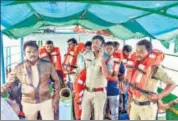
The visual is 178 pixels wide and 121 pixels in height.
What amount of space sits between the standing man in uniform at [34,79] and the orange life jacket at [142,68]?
0.66 m

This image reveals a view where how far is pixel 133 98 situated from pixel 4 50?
123cm

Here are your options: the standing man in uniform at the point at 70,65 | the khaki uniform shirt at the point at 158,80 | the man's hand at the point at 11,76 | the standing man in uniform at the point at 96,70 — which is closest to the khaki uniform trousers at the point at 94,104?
the standing man in uniform at the point at 96,70

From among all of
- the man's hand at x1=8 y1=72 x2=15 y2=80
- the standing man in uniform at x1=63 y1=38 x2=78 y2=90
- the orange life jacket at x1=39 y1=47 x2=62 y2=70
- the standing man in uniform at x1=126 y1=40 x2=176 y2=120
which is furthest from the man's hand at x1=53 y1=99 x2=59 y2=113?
the standing man in uniform at x1=126 y1=40 x2=176 y2=120

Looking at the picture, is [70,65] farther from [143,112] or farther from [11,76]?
[143,112]

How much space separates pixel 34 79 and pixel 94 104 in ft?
1.93

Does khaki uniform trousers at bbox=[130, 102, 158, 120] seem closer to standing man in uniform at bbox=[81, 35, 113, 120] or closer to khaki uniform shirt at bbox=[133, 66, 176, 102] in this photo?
khaki uniform shirt at bbox=[133, 66, 176, 102]

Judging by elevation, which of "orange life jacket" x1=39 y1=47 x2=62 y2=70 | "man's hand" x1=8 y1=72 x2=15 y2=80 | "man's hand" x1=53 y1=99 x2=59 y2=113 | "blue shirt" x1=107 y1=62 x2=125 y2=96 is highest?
"orange life jacket" x1=39 y1=47 x2=62 y2=70

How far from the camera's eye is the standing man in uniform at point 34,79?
3.98m

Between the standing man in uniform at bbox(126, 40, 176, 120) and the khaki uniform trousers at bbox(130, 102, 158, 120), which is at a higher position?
the standing man in uniform at bbox(126, 40, 176, 120)

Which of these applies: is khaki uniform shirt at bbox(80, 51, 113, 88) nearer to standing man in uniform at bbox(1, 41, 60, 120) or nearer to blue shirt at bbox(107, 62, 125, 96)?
blue shirt at bbox(107, 62, 125, 96)

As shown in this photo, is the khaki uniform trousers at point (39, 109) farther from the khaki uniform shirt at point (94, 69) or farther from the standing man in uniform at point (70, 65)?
the khaki uniform shirt at point (94, 69)

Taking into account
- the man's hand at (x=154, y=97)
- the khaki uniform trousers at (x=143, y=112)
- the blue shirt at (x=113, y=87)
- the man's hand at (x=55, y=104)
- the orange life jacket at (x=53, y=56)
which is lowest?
the khaki uniform trousers at (x=143, y=112)

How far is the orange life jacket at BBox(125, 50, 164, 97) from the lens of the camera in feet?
12.9

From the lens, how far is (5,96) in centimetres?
401
